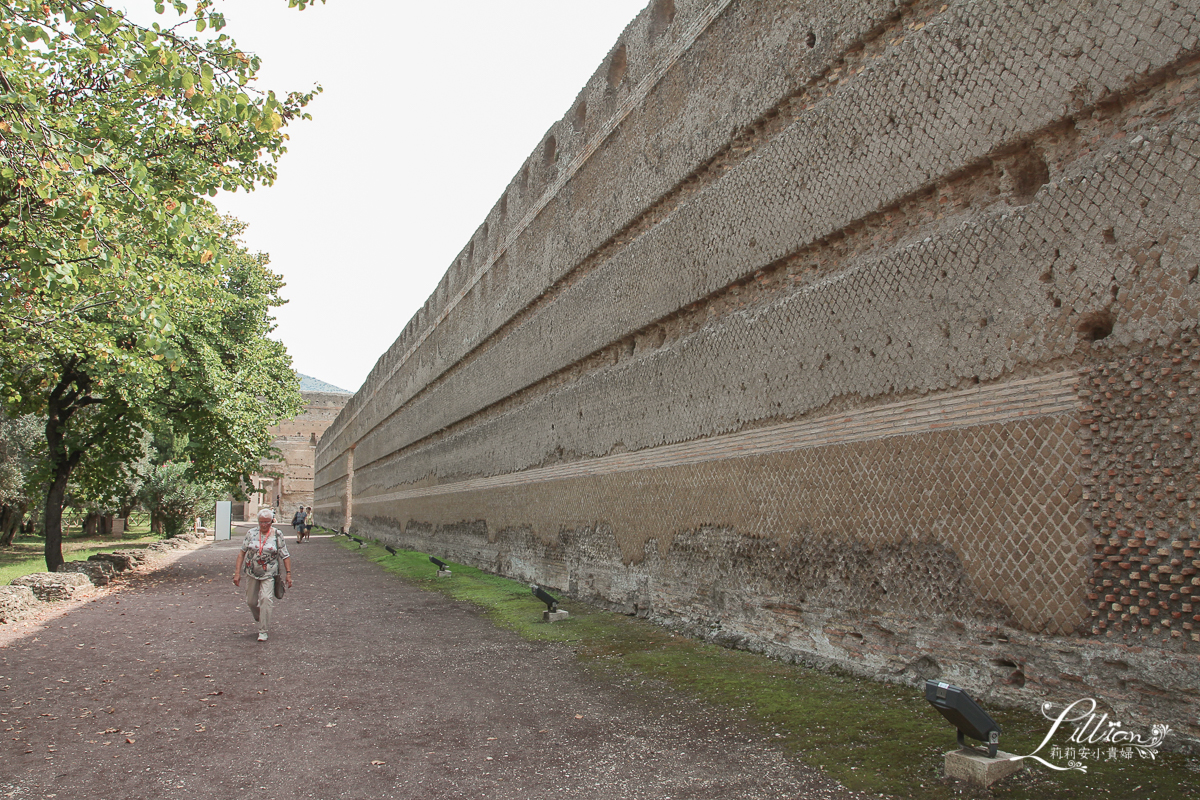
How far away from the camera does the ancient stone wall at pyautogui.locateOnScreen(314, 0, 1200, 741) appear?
359 cm

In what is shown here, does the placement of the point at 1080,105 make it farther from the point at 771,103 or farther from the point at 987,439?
the point at 771,103

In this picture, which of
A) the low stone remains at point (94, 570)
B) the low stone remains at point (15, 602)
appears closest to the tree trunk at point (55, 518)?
the low stone remains at point (94, 570)

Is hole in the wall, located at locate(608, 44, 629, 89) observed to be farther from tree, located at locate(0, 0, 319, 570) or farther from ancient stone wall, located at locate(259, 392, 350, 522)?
ancient stone wall, located at locate(259, 392, 350, 522)

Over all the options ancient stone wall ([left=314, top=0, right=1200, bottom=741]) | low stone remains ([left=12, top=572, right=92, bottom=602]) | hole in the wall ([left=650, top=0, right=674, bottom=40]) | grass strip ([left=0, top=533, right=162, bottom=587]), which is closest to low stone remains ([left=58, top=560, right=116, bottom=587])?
grass strip ([left=0, top=533, right=162, bottom=587])

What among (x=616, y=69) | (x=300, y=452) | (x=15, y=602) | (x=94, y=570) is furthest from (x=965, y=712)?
(x=300, y=452)

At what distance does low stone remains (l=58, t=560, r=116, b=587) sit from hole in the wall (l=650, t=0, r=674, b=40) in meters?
11.6

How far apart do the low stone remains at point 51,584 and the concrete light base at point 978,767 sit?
36.8 ft

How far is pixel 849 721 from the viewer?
415cm

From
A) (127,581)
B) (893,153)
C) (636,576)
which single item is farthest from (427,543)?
(893,153)

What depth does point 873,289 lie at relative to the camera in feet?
16.8

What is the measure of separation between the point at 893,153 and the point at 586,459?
5.54m

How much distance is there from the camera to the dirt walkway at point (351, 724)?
3.53 m

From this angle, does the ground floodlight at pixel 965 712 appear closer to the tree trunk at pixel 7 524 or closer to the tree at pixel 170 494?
the tree trunk at pixel 7 524
